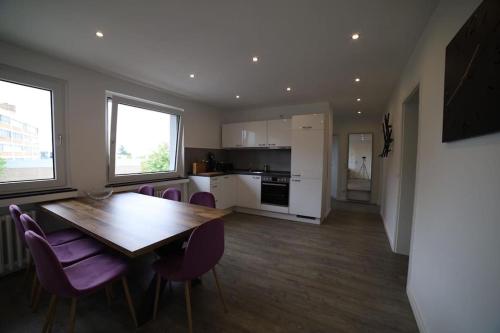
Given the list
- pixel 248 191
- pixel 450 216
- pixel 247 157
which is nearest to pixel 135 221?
pixel 450 216

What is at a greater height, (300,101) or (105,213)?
(300,101)

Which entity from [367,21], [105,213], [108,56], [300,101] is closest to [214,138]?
[300,101]

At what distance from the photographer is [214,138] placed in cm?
487

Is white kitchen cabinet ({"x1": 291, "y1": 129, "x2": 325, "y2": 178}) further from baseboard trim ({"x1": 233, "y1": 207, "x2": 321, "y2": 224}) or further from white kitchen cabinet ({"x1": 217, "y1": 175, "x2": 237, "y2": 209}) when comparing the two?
white kitchen cabinet ({"x1": 217, "y1": 175, "x2": 237, "y2": 209})

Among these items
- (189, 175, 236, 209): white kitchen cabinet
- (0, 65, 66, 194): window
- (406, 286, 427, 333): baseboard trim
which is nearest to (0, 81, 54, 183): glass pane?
(0, 65, 66, 194): window

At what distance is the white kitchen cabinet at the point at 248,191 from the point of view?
4336 mm

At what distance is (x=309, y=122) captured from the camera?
384cm

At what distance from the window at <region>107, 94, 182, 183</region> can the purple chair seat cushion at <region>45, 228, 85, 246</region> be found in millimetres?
1061

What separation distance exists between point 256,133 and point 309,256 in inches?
110

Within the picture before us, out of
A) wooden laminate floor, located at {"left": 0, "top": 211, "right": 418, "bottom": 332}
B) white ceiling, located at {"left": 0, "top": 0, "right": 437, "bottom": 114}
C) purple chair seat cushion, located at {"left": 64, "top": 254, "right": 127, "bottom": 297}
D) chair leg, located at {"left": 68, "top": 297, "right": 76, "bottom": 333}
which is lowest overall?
wooden laminate floor, located at {"left": 0, "top": 211, "right": 418, "bottom": 332}

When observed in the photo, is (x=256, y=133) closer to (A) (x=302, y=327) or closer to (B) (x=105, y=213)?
(B) (x=105, y=213)

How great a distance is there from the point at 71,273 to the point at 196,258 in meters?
0.88

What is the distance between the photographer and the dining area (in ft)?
3.98

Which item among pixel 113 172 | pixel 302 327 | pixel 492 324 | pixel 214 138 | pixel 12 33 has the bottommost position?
pixel 302 327
